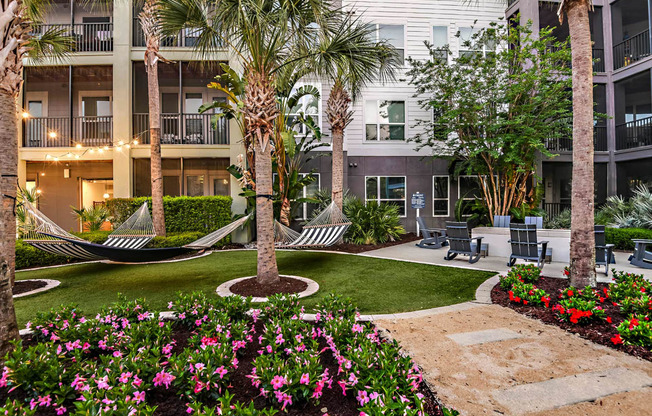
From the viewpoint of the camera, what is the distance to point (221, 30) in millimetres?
5086

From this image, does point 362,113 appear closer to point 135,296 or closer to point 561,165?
point 561,165

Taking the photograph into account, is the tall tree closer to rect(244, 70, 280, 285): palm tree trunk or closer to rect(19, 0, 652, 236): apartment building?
rect(244, 70, 280, 285): palm tree trunk

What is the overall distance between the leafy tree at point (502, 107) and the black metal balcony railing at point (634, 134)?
3.93 metres

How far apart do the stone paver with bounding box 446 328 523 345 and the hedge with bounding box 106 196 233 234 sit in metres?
Answer: 8.73

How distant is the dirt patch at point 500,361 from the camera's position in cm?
226

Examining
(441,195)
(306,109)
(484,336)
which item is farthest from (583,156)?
(306,109)

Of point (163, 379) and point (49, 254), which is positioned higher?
point (49, 254)

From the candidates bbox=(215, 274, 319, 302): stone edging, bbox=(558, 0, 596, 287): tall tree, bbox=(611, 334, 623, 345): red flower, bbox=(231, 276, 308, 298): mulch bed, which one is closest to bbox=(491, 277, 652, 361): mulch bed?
bbox=(611, 334, 623, 345): red flower

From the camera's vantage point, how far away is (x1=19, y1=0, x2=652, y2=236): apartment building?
1178 cm

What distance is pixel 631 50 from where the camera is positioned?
12.8 m

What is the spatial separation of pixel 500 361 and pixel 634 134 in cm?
1490

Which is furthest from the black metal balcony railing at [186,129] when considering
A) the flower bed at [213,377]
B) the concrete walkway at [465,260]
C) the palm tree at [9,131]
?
the flower bed at [213,377]

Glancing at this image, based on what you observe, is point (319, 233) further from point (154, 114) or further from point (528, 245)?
point (154, 114)

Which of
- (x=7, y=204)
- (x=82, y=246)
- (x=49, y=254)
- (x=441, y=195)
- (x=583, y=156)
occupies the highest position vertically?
(x=583, y=156)
